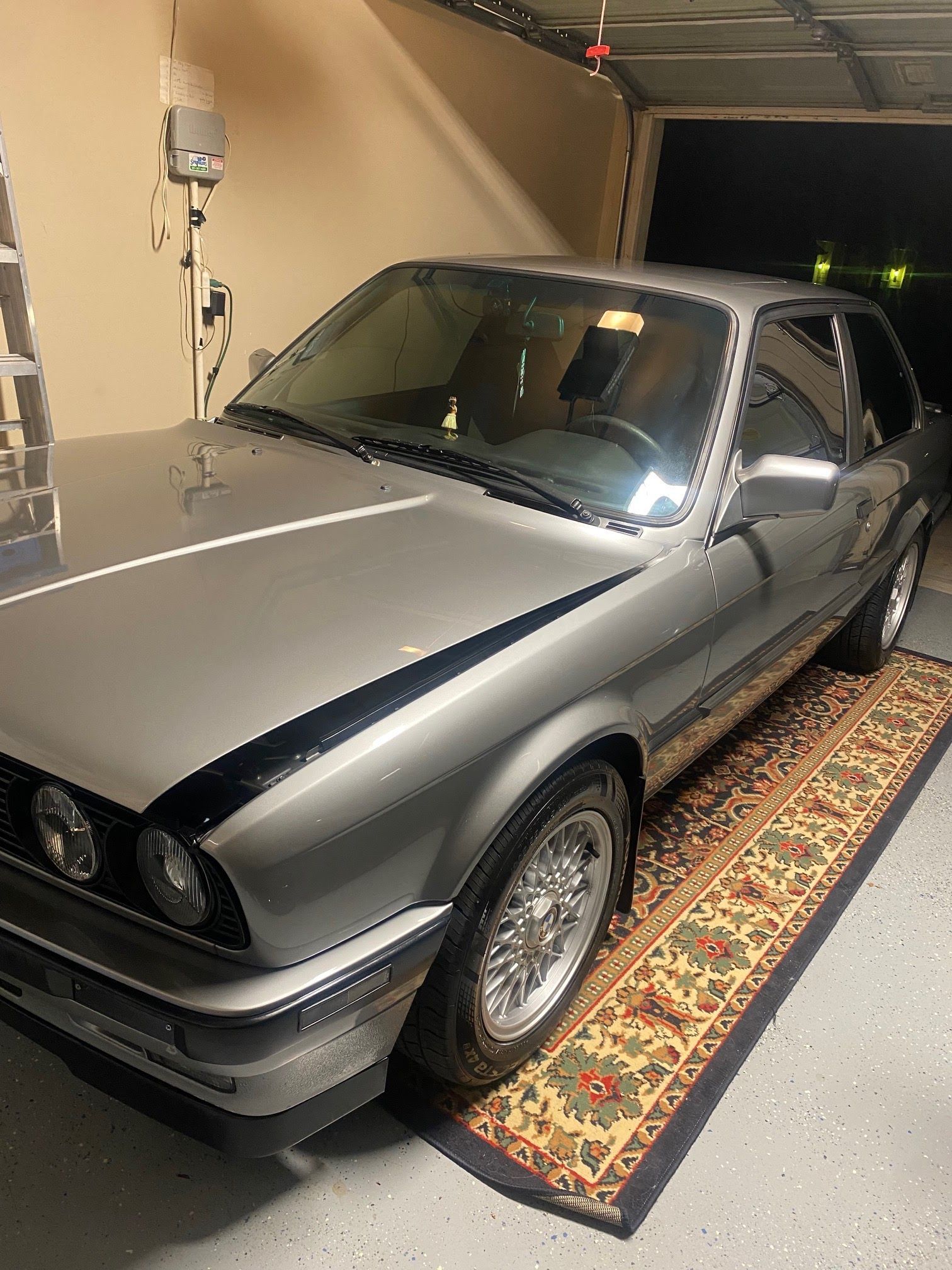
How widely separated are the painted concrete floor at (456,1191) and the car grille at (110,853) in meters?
0.67

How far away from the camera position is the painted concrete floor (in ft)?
5.17

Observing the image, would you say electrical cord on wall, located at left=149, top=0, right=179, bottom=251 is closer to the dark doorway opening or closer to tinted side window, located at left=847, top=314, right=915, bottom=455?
tinted side window, located at left=847, top=314, right=915, bottom=455

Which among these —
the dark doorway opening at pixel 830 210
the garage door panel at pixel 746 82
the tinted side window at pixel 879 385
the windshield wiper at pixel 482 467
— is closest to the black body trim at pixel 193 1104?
the windshield wiper at pixel 482 467

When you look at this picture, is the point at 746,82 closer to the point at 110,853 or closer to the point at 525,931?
the point at 525,931

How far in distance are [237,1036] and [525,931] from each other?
0.70m

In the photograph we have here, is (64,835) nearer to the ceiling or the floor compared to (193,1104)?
nearer to the ceiling

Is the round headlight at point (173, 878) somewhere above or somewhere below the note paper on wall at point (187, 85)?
below

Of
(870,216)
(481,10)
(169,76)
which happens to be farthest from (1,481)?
(870,216)

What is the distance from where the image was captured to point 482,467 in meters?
2.28

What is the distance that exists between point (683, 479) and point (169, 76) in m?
3.23

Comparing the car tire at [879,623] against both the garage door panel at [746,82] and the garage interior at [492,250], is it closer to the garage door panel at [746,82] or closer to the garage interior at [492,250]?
the garage interior at [492,250]

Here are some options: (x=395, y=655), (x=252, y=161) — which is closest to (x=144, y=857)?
(x=395, y=655)

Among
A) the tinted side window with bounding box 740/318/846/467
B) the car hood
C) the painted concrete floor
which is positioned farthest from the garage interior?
the tinted side window with bounding box 740/318/846/467

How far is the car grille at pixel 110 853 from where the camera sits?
1.24 metres
